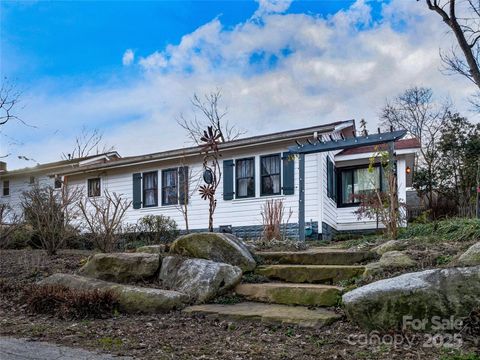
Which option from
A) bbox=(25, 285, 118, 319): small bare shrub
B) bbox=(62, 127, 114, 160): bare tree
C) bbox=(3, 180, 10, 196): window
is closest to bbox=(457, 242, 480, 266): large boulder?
bbox=(25, 285, 118, 319): small bare shrub

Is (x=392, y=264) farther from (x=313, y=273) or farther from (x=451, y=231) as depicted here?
(x=451, y=231)

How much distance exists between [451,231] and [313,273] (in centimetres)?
254

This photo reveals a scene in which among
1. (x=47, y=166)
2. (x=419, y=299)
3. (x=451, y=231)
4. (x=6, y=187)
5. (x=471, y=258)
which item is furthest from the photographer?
(x=6, y=187)

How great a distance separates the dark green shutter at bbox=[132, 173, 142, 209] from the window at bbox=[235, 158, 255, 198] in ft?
12.0

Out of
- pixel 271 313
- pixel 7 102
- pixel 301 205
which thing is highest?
pixel 7 102

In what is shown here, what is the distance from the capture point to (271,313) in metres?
4.57

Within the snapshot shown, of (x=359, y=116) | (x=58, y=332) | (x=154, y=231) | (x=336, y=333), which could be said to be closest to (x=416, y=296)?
(x=336, y=333)

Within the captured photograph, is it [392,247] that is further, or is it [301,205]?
[301,205]

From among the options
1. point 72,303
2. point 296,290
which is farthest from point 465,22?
point 72,303

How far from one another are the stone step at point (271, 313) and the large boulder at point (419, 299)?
36cm

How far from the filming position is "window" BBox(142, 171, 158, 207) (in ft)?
50.0

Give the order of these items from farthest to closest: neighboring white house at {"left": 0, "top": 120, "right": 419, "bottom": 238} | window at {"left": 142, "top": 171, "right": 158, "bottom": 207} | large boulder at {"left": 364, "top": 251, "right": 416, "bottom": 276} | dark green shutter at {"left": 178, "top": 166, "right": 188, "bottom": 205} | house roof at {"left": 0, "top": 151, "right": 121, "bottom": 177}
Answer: house roof at {"left": 0, "top": 151, "right": 121, "bottom": 177}
window at {"left": 142, "top": 171, "right": 158, "bottom": 207}
dark green shutter at {"left": 178, "top": 166, "right": 188, "bottom": 205}
neighboring white house at {"left": 0, "top": 120, "right": 419, "bottom": 238}
large boulder at {"left": 364, "top": 251, "right": 416, "bottom": 276}

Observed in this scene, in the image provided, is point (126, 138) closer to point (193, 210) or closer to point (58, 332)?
point (193, 210)

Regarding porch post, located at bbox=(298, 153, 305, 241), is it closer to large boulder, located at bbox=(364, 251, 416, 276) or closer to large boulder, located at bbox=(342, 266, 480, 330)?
large boulder, located at bbox=(364, 251, 416, 276)
